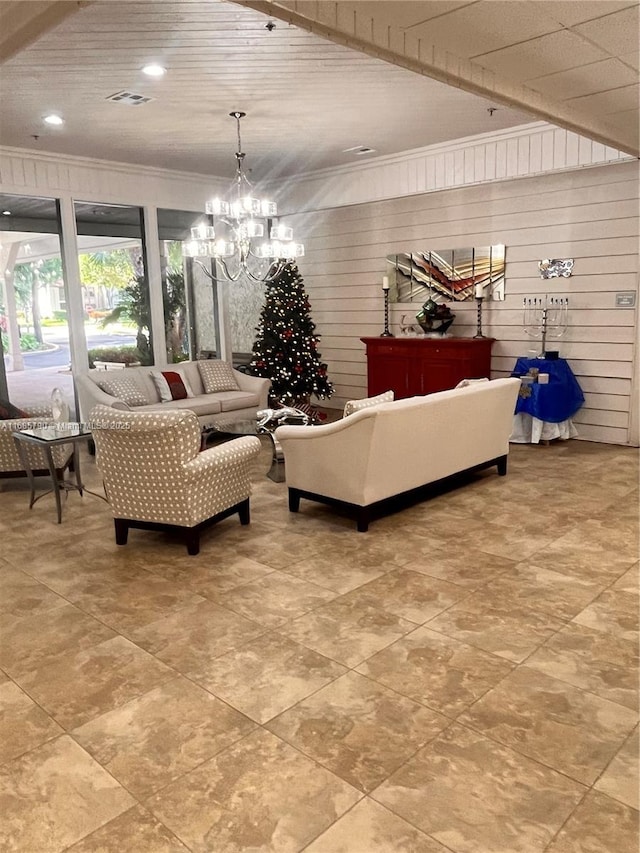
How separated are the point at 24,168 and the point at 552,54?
18.9 ft

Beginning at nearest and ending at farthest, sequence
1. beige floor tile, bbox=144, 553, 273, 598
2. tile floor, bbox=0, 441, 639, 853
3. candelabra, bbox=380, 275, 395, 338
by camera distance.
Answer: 1. tile floor, bbox=0, 441, 639, 853
2. beige floor tile, bbox=144, 553, 273, 598
3. candelabra, bbox=380, 275, 395, 338

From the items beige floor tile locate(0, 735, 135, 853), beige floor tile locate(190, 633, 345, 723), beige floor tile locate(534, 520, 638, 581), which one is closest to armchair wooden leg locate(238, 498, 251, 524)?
beige floor tile locate(190, 633, 345, 723)

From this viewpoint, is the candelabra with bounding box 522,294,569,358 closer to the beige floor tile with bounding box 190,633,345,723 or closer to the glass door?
the beige floor tile with bounding box 190,633,345,723

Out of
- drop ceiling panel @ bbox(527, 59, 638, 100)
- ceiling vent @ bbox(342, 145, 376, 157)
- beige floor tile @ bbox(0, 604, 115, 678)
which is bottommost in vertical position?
beige floor tile @ bbox(0, 604, 115, 678)

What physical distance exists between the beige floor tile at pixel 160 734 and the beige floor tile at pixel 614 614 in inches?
68.2

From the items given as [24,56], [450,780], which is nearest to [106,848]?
[450,780]

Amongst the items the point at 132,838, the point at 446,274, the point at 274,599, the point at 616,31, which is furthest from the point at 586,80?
the point at 132,838

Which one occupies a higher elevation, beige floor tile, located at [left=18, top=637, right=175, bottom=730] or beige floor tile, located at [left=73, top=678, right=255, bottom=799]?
beige floor tile, located at [left=18, top=637, right=175, bottom=730]

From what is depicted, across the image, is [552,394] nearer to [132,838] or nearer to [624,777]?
[624,777]

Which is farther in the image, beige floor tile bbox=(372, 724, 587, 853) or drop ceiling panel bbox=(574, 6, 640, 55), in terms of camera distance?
drop ceiling panel bbox=(574, 6, 640, 55)

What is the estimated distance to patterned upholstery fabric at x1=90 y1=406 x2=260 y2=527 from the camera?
3826 millimetres

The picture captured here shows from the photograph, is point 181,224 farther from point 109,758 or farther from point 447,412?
point 109,758

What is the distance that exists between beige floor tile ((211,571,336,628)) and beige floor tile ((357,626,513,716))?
1.91 feet

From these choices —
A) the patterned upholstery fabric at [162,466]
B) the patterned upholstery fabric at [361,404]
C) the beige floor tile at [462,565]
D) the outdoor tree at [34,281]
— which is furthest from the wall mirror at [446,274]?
the patterned upholstery fabric at [162,466]
